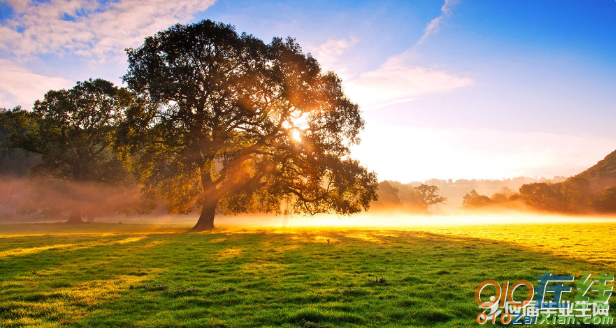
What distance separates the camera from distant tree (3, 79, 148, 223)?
4050 cm

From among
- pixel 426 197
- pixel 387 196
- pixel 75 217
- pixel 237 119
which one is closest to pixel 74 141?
pixel 75 217

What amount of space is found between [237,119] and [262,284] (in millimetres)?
23005

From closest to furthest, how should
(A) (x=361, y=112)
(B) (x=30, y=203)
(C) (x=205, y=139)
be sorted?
(C) (x=205, y=139)
(A) (x=361, y=112)
(B) (x=30, y=203)

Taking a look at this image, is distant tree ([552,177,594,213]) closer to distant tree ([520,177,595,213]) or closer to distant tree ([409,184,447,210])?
distant tree ([520,177,595,213])

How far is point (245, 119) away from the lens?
3058 cm

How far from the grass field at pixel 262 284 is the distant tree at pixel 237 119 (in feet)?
48.2

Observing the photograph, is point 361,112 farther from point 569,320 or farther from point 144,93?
point 569,320

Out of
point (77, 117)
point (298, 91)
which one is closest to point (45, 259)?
point (298, 91)

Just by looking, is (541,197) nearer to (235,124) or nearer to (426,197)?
→ (426,197)

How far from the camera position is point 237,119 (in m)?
30.1

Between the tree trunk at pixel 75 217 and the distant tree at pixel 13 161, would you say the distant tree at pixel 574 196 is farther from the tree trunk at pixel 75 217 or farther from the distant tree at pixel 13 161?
the distant tree at pixel 13 161

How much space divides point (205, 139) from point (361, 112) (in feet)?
53.0

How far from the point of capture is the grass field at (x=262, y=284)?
21.2 ft

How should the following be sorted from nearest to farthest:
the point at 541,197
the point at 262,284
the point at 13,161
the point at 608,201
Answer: the point at 262,284 → the point at 13,161 → the point at 608,201 → the point at 541,197
